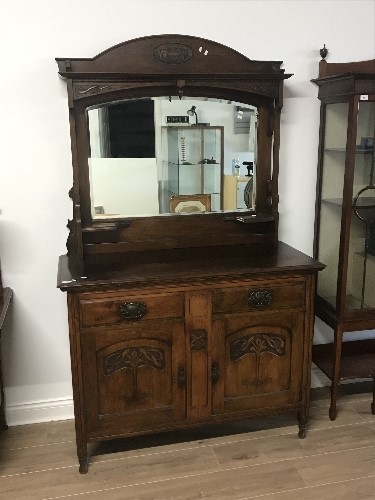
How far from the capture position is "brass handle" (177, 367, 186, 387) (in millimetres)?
2176

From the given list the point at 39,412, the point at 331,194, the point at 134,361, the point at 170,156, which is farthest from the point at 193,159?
the point at 39,412

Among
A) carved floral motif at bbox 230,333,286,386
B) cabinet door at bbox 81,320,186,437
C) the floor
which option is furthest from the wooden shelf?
cabinet door at bbox 81,320,186,437

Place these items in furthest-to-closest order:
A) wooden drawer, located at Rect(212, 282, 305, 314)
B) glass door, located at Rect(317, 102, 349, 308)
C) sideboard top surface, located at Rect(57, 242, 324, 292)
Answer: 1. glass door, located at Rect(317, 102, 349, 308)
2. wooden drawer, located at Rect(212, 282, 305, 314)
3. sideboard top surface, located at Rect(57, 242, 324, 292)

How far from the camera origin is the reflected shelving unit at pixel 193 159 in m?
2.34

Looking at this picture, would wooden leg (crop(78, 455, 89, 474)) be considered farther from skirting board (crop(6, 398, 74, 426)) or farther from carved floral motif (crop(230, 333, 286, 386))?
carved floral motif (crop(230, 333, 286, 386))

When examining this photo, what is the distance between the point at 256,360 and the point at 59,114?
137 centimetres

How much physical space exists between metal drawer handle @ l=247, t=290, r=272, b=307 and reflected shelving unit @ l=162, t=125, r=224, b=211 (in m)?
0.54

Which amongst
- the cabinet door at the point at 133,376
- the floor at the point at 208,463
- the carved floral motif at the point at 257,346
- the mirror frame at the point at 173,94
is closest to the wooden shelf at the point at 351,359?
the floor at the point at 208,463

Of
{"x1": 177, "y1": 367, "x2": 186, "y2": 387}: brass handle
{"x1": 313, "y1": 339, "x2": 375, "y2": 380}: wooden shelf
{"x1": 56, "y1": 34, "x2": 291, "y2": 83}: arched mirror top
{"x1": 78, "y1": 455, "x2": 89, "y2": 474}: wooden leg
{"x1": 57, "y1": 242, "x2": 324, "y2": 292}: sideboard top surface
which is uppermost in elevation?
{"x1": 56, "y1": 34, "x2": 291, "y2": 83}: arched mirror top

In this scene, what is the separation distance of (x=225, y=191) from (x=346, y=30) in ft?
3.16

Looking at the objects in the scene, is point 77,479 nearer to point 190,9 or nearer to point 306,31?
point 190,9

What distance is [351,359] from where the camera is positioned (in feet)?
8.63

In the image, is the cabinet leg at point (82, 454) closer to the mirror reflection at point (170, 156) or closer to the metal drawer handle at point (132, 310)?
the metal drawer handle at point (132, 310)

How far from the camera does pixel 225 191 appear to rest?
245 cm
